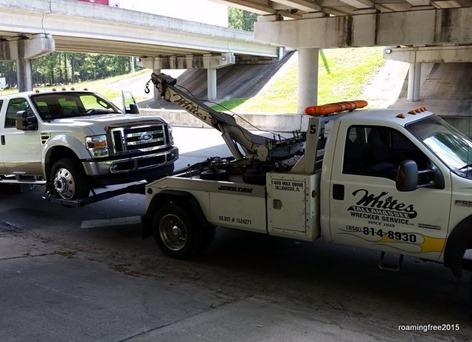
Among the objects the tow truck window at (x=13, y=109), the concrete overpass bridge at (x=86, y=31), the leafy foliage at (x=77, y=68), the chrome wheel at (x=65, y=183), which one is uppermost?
the leafy foliage at (x=77, y=68)

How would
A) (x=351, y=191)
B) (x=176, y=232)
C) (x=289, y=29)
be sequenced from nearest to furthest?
(x=351, y=191) → (x=176, y=232) → (x=289, y=29)

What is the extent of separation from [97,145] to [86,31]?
23486mm

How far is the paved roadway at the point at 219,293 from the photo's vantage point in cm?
470

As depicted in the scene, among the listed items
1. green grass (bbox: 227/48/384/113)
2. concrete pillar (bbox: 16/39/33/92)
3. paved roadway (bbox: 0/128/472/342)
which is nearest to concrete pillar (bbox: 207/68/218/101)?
green grass (bbox: 227/48/384/113)

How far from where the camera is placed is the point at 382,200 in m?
5.29

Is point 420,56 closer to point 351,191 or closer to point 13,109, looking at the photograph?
point 13,109

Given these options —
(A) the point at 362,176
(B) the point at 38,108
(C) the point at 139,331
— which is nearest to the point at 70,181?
(B) the point at 38,108

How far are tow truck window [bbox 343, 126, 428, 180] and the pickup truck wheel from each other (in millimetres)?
2254

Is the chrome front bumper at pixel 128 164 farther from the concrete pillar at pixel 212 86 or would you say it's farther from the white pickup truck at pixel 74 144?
the concrete pillar at pixel 212 86

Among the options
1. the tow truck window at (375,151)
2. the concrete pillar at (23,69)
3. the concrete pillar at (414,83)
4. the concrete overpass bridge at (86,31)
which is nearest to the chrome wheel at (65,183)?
the tow truck window at (375,151)

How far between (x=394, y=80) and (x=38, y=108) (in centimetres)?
3661

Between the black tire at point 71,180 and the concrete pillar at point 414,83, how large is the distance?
3221 centimetres

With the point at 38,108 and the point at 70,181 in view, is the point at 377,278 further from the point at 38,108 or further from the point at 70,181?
the point at 38,108

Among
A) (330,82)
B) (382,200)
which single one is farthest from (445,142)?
(330,82)
